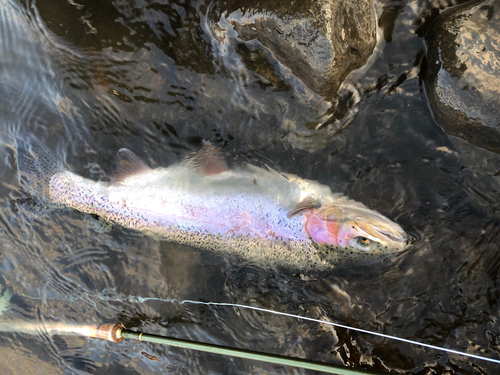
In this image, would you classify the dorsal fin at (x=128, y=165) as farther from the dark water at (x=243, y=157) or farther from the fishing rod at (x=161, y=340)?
the fishing rod at (x=161, y=340)

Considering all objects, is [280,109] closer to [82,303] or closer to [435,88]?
[435,88]

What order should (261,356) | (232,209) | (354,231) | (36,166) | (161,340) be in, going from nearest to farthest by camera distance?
(261,356) → (161,340) → (354,231) → (232,209) → (36,166)

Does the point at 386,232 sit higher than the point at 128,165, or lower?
lower

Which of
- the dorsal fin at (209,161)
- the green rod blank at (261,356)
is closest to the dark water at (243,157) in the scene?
the dorsal fin at (209,161)

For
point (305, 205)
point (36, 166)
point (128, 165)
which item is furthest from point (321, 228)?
point (36, 166)

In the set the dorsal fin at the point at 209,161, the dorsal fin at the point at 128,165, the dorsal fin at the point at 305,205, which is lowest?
the dorsal fin at the point at 305,205

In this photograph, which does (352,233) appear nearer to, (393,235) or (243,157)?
(393,235)
